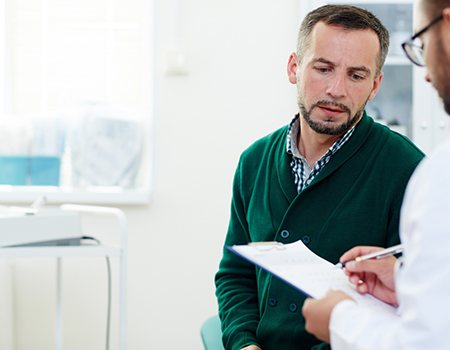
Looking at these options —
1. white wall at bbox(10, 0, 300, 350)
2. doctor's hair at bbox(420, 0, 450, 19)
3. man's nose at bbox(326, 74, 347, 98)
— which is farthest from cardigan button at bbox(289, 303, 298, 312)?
white wall at bbox(10, 0, 300, 350)

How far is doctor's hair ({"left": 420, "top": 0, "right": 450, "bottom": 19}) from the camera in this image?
3.76ft

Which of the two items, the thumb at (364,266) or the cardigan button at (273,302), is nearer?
the thumb at (364,266)

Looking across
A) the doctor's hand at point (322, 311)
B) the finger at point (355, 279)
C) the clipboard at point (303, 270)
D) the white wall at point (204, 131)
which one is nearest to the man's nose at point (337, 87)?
the clipboard at point (303, 270)

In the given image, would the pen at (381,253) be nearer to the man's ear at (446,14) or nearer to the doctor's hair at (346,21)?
the man's ear at (446,14)

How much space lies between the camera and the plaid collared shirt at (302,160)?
1.81 meters

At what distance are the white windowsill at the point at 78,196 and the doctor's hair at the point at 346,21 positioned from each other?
1.50m

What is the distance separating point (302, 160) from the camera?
189 cm

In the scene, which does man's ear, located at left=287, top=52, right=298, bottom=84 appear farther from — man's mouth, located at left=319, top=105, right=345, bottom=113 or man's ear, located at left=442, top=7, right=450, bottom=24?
man's ear, located at left=442, top=7, right=450, bottom=24

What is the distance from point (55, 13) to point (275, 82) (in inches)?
40.1

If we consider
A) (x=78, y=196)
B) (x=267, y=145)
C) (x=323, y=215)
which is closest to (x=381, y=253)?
(x=323, y=215)

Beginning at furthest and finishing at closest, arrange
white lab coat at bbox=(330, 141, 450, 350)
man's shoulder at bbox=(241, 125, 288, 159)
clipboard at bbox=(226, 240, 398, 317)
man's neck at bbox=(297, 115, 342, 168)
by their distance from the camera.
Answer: man's shoulder at bbox=(241, 125, 288, 159) < man's neck at bbox=(297, 115, 342, 168) < clipboard at bbox=(226, 240, 398, 317) < white lab coat at bbox=(330, 141, 450, 350)

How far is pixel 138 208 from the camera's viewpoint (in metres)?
3.27

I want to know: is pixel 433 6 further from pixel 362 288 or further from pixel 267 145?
pixel 267 145

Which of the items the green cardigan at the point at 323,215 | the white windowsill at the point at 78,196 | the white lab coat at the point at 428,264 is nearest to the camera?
the white lab coat at the point at 428,264
